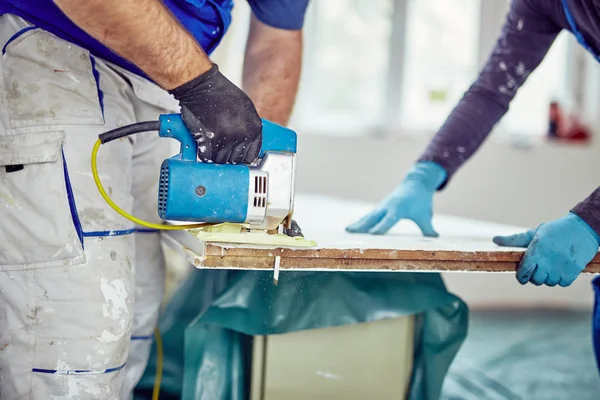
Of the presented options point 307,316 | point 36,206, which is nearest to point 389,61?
point 307,316

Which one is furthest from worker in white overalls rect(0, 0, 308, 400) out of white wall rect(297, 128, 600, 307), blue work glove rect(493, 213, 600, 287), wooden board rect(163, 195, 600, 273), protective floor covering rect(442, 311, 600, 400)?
white wall rect(297, 128, 600, 307)

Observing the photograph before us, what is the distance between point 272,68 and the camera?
1.70 meters

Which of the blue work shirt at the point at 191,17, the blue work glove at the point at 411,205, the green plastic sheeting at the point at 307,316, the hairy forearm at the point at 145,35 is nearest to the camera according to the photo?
the hairy forearm at the point at 145,35

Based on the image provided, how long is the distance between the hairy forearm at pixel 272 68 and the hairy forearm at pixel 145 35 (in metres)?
0.52

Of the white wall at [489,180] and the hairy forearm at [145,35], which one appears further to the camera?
the white wall at [489,180]

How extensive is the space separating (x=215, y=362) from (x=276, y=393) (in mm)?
147

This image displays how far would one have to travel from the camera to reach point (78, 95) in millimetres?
1193

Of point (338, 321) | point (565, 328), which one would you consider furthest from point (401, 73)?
point (338, 321)

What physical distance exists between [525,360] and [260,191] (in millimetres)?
1837

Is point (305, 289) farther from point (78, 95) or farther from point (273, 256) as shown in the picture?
point (78, 95)

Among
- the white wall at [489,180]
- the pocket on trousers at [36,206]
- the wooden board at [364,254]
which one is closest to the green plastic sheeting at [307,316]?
the wooden board at [364,254]

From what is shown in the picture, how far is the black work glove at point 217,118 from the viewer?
1.15 meters

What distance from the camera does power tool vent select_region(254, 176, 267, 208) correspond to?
44.9 inches

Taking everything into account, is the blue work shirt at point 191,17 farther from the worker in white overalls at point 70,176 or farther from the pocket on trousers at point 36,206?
the pocket on trousers at point 36,206
